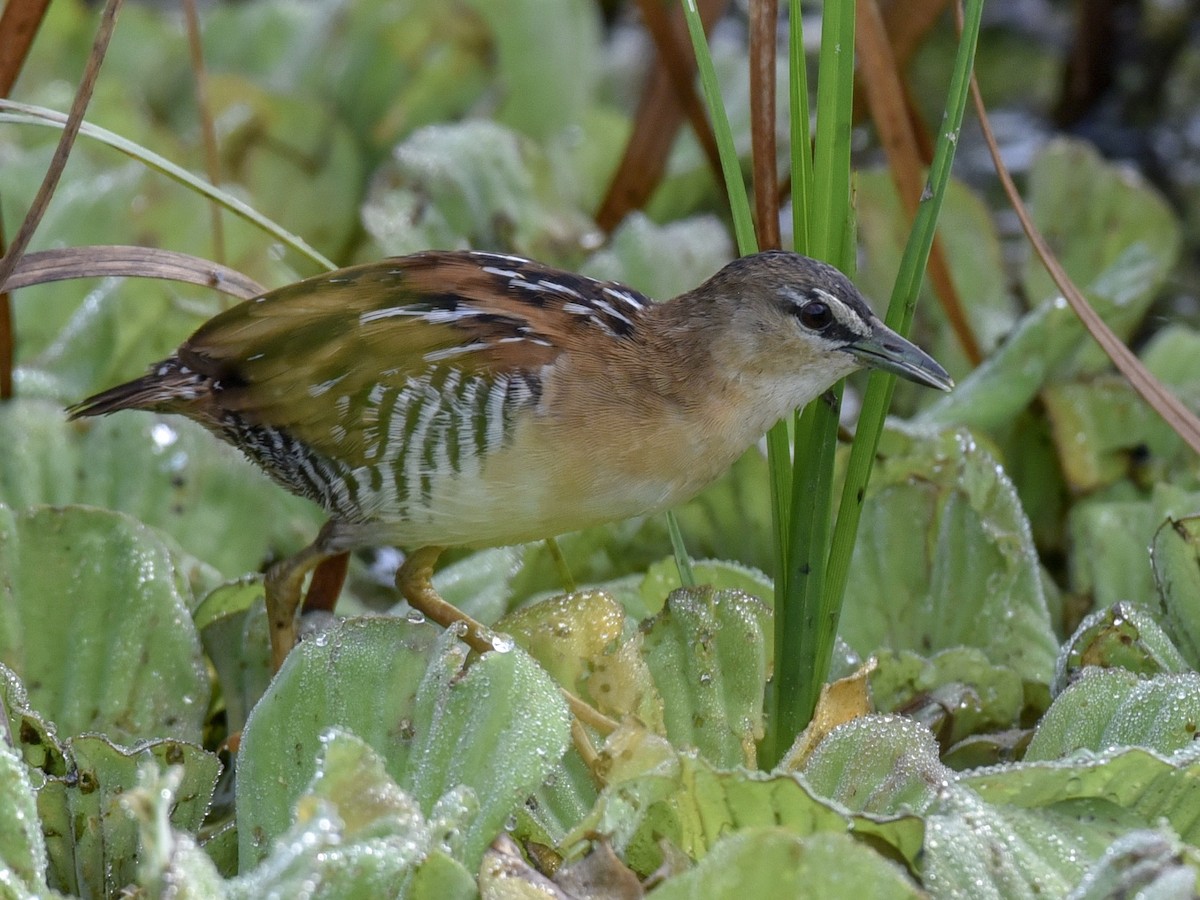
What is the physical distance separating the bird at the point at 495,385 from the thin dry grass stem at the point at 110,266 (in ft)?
0.32

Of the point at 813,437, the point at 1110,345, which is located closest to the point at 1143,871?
the point at 813,437

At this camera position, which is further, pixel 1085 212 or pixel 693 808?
pixel 1085 212

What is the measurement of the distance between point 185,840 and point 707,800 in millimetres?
586

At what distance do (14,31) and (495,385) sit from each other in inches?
39.4

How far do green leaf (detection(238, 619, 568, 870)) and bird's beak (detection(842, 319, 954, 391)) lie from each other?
0.70m

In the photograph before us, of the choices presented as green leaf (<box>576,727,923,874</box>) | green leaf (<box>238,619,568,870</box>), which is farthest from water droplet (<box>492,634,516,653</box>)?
green leaf (<box>576,727,923,874</box>)

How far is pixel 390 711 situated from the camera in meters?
2.03

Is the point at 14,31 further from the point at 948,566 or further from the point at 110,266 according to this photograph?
the point at 948,566

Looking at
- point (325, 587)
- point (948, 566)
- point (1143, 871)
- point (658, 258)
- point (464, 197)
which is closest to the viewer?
point (1143, 871)

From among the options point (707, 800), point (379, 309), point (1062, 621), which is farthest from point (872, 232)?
point (707, 800)

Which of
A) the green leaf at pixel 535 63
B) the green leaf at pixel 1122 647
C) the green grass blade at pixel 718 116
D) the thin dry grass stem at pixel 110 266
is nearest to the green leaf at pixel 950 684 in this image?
the green leaf at pixel 1122 647

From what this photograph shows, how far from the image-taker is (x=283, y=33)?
5086 mm

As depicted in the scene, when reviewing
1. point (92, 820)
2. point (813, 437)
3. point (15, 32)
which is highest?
point (15, 32)

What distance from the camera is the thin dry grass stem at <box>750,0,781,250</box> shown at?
2395 millimetres
